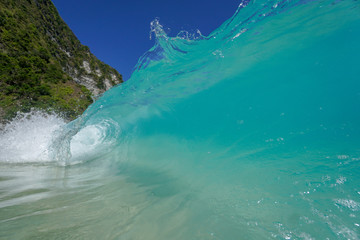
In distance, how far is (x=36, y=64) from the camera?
18906 millimetres

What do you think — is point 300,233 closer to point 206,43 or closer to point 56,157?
point 56,157

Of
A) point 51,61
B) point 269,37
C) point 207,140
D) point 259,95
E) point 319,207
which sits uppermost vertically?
point 51,61

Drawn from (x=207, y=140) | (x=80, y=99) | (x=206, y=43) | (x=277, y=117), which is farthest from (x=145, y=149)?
(x=80, y=99)

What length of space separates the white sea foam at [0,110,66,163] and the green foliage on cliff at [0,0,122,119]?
260 inches

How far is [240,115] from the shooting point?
482cm

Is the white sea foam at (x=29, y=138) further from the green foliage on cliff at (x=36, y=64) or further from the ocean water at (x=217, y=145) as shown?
the green foliage on cliff at (x=36, y=64)

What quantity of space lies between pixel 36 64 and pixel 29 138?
19300mm

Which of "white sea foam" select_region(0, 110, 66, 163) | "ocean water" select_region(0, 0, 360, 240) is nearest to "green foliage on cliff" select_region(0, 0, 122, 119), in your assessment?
"white sea foam" select_region(0, 110, 66, 163)

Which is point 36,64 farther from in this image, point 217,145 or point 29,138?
point 217,145

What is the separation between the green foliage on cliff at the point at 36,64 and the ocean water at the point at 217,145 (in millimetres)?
10298

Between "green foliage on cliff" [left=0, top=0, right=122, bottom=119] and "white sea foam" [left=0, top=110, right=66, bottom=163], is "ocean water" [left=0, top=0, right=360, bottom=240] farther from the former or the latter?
"green foliage on cliff" [left=0, top=0, right=122, bottom=119]

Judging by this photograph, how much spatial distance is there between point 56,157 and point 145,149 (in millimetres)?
2511

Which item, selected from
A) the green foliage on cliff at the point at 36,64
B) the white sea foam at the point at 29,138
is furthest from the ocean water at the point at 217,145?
the green foliage on cliff at the point at 36,64

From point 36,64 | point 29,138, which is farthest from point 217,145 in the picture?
point 36,64
